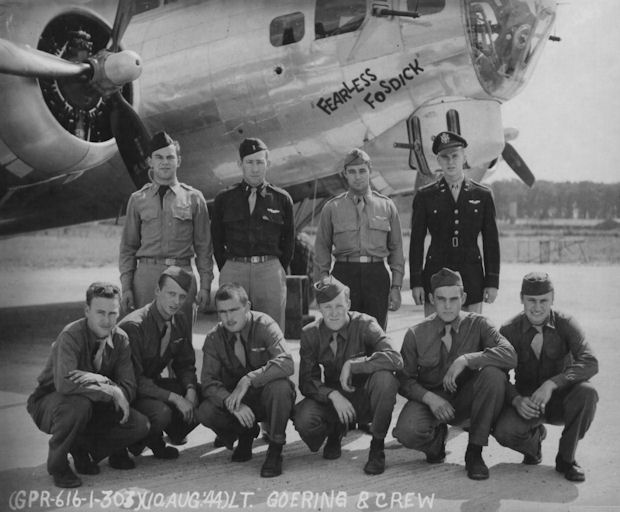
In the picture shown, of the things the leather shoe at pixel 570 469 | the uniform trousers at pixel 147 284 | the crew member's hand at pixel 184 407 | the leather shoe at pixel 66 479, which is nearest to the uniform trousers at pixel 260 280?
the uniform trousers at pixel 147 284

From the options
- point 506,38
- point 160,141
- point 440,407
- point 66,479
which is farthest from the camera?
point 506,38

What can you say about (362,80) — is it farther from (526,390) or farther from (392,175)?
(526,390)

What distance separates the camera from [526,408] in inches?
171

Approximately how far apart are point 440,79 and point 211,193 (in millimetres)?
3385

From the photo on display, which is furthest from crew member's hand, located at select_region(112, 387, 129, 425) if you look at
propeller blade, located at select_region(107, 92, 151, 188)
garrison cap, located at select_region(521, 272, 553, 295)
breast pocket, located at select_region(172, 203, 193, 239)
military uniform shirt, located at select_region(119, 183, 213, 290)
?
propeller blade, located at select_region(107, 92, 151, 188)

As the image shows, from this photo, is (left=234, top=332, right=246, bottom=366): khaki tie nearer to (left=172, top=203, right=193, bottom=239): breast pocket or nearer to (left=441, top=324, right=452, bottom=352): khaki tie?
(left=172, top=203, right=193, bottom=239): breast pocket

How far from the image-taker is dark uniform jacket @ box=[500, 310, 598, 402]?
449 cm

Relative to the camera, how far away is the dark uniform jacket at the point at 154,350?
475cm

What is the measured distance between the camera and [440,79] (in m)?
8.97

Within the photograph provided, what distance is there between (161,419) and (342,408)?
1088 millimetres

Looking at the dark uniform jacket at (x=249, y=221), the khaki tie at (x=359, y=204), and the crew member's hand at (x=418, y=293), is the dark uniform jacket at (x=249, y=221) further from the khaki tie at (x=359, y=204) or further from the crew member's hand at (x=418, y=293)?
the crew member's hand at (x=418, y=293)

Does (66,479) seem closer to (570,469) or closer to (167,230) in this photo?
(167,230)

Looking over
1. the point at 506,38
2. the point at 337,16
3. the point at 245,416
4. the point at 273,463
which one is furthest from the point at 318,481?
the point at 506,38

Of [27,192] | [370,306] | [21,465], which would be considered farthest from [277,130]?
[21,465]
